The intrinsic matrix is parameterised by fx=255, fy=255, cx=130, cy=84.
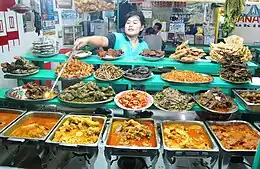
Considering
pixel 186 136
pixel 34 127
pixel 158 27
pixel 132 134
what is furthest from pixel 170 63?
pixel 158 27

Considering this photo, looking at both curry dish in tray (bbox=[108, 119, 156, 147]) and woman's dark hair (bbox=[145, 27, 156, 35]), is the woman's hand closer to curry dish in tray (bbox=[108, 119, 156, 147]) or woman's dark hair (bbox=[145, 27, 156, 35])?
curry dish in tray (bbox=[108, 119, 156, 147])

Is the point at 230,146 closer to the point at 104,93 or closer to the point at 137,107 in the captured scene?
the point at 137,107

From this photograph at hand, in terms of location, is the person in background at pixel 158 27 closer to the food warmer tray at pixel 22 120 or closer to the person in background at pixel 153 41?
the person in background at pixel 153 41

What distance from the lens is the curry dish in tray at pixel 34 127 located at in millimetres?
2049

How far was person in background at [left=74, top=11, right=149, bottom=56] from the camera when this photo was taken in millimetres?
3564

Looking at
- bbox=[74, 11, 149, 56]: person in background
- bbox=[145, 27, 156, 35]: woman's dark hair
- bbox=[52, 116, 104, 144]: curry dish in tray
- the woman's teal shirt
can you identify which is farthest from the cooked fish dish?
bbox=[145, 27, 156, 35]: woman's dark hair

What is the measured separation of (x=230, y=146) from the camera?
1960 mm

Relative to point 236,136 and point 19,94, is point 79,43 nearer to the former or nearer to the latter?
point 19,94

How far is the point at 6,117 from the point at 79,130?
0.76 m

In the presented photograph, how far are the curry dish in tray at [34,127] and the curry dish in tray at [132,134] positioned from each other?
556 millimetres

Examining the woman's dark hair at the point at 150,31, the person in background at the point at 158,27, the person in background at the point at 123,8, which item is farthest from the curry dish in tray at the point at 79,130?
the person in background at the point at 158,27

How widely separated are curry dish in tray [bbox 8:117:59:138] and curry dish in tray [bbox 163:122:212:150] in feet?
3.27

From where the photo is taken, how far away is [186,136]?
2059 mm

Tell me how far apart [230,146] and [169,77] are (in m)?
0.93
